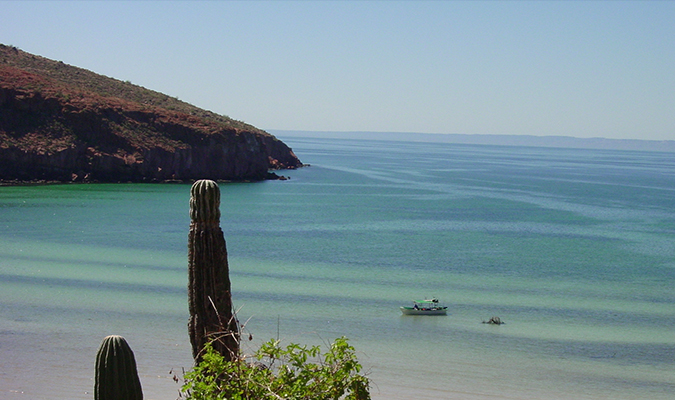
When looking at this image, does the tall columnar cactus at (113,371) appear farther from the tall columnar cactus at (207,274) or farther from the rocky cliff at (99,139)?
the rocky cliff at (99,139)

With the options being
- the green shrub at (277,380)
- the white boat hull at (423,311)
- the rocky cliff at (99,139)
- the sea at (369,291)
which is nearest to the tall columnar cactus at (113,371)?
the green shrub at (277,380)

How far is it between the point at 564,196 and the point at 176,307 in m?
60.7

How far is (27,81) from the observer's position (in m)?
70.3

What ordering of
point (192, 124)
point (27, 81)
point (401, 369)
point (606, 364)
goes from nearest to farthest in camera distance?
point (401, 369) < point (606, 364) < point (27, 81) < point (192, 124)

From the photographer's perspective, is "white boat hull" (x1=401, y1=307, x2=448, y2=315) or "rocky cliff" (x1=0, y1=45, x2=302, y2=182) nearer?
"white boat hull" (x1=401, y1=307, x2=448, y2=315)

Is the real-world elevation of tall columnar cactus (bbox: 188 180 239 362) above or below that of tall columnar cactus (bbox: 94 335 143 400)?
above

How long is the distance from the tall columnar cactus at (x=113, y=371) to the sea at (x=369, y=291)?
1308mm

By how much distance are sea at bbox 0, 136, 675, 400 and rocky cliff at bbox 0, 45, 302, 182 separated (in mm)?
6281

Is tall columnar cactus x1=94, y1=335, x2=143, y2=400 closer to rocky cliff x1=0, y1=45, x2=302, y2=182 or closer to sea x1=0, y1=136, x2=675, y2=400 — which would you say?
sea x1=0, y1=136, x2=675, y2=400

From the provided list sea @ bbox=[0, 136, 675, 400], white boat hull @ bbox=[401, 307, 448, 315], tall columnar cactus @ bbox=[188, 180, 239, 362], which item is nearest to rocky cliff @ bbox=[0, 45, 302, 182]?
sea @ bbox=[0, 136, 675, 400]

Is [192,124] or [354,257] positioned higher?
[192,124]

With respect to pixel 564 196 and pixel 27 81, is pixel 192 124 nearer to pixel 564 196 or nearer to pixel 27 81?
pixel 27 81

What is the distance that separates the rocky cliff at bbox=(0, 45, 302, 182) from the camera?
62.2 metres


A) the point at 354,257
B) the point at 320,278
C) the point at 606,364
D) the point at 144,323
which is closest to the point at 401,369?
the point at 606,364
